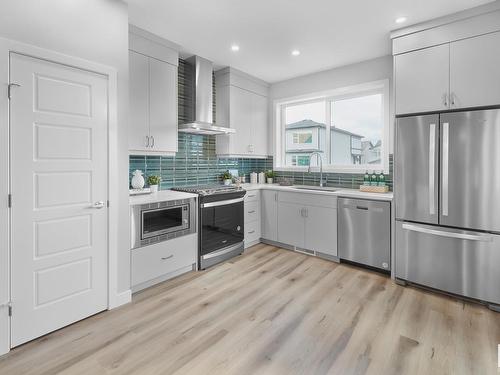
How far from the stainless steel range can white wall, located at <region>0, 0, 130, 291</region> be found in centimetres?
94

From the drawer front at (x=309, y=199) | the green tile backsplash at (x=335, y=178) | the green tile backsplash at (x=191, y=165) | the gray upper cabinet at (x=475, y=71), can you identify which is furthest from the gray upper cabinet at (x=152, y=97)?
the gray upper cabinet at (x=475, y=71)

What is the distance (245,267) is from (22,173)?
2.38 meters

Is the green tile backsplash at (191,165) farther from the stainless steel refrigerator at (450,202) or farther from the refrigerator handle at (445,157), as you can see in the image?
the refrigerator handle at (445,157)

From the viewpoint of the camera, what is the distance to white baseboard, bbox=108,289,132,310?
94.7 inches

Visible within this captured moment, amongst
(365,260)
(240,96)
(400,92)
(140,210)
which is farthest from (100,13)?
(365,260)

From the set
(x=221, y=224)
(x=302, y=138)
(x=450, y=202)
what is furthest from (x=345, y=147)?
(x=221, y=224)

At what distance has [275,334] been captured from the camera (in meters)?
2.07

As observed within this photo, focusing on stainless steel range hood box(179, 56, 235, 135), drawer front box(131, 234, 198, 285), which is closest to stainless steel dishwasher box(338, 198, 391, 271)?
drawer front box(131, 234, 198, 285)

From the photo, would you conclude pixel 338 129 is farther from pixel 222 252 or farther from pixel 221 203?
pixel 222 252

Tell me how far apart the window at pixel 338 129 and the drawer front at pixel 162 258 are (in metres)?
2.36

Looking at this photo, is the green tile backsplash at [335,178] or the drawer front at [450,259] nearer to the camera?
the drawer front at [450,259]

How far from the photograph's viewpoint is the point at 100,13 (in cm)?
225

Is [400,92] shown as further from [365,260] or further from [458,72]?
[365,260]

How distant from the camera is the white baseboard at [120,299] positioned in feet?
7.89
